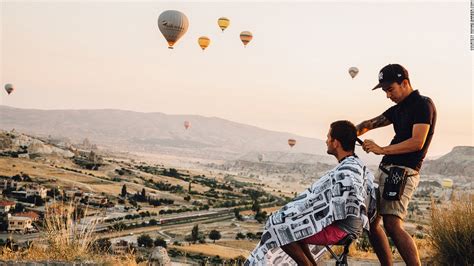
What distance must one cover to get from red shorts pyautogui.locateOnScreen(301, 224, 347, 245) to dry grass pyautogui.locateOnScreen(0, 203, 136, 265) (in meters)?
3.44

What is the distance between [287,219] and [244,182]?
12534 centimetres

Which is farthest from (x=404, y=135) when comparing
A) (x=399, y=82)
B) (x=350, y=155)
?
(x=350, y=155)

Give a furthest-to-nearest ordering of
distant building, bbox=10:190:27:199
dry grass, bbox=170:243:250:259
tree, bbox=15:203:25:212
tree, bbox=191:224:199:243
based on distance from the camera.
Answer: distant building, bbox=10:190:27:199
tree, bbox=191:224:199:243
tree, bbox=15:203:25:212
dry grass, bbox=170:243:250:259

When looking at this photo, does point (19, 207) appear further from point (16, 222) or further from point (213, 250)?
point (213, 250)

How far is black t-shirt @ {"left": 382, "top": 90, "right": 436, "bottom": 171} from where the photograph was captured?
4922 millimetres

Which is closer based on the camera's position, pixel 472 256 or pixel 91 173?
pixel 472 256

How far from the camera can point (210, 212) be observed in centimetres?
8869

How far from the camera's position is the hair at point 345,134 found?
4.41 metres

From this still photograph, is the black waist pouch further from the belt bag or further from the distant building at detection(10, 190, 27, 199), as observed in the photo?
the distant building at detection(10, 190, 27, 199)

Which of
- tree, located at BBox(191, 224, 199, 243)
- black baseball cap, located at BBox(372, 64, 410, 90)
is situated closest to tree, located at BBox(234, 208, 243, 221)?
tree, located at BBox(191, 224, 199, 243)

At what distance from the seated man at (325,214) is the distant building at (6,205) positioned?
6251 centimetres

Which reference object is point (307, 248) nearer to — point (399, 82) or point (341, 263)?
point (341, 263)

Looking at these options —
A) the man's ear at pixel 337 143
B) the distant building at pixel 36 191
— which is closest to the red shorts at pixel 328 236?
the man's ear at pixel 337 143

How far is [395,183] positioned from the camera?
488 centimetres
